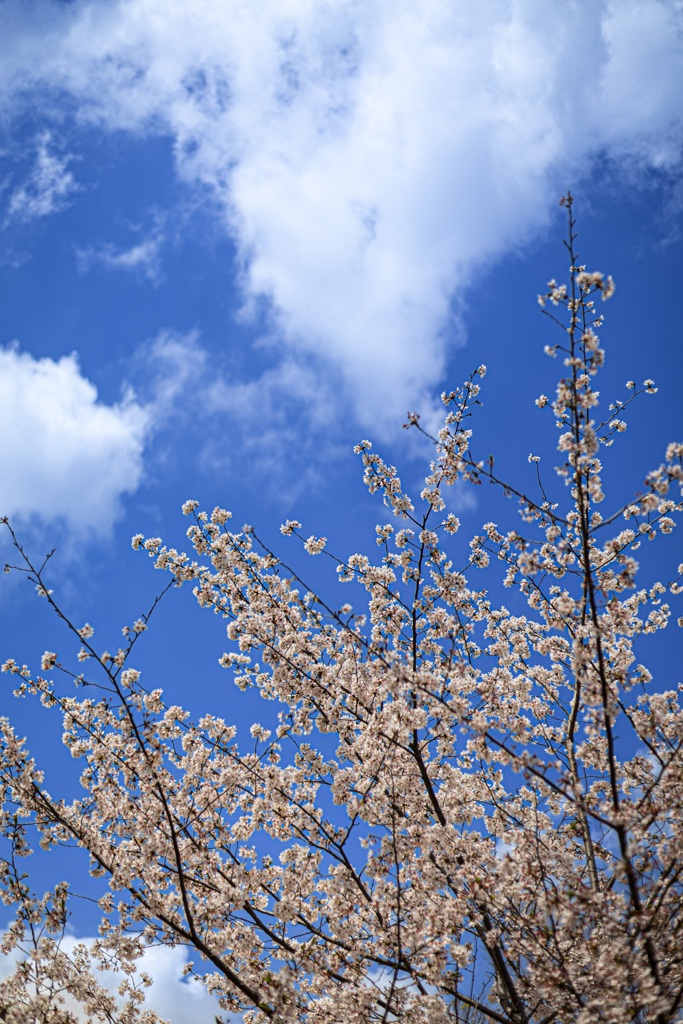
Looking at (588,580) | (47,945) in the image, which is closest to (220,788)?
(47,945)

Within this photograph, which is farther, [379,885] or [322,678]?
[322,678]

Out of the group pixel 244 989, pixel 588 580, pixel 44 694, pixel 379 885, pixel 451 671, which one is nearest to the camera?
pixel 588 580

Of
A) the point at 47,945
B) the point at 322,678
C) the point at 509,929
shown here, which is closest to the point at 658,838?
the point at 509,929

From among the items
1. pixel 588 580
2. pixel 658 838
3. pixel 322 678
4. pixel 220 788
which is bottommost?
pixel 658 838

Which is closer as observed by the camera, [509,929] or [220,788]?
[509,929]

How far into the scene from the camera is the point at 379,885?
28.4ft

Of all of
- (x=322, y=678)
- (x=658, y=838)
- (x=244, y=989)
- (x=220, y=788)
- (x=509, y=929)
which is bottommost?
(x=244, y=989)

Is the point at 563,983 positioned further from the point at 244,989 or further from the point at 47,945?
the point at 47,945

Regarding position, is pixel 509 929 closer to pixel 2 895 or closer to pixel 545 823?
pixel 545 823

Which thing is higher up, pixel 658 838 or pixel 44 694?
pixel 44 694

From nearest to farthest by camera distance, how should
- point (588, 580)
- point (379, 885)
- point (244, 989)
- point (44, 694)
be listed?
point (588, 580) → point (244, 989) → point (379, 885) → point (44, 694)

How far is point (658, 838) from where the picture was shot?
26.3ft

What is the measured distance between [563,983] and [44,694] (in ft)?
23.2

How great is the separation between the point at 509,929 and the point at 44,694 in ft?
21.6
